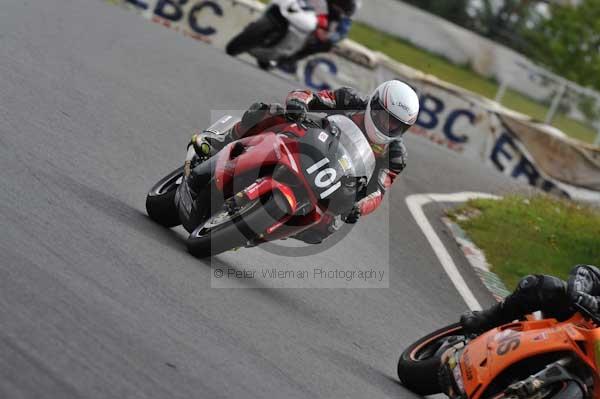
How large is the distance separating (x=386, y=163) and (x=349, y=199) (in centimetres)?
65

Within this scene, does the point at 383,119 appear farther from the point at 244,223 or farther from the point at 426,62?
the point at 426,62

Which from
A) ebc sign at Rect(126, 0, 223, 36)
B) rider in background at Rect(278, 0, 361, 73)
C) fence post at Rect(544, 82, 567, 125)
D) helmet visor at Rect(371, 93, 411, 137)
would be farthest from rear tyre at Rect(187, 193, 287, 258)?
fence post at Rect(544, 82, 567, 125)

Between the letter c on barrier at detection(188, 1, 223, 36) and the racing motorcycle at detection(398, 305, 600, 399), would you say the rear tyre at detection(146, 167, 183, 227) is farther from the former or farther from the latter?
the letter c on barrier at detection(188, 1, 223, 36)

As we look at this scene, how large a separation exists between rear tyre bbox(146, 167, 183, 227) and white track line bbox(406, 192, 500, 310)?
3150 mm

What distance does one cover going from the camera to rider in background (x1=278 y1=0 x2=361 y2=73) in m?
18.8

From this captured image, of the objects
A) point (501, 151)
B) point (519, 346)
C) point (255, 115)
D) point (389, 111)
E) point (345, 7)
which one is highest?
point (389, 111)

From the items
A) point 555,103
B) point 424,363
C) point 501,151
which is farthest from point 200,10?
point 424,363

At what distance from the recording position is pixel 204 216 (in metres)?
7.86

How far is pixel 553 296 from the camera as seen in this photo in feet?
21.4

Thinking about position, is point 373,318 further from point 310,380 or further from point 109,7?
point 109,7

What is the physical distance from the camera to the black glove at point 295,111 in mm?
7855

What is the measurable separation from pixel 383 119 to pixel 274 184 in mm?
1023

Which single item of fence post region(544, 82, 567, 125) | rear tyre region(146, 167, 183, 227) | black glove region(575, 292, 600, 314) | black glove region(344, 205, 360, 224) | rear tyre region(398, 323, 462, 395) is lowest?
fence post region(544, 82, 567, 125)

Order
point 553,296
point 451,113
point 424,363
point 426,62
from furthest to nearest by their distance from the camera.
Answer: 1. point 426,62
2. point 451,113
3. point 424,363
4. point 553,296
